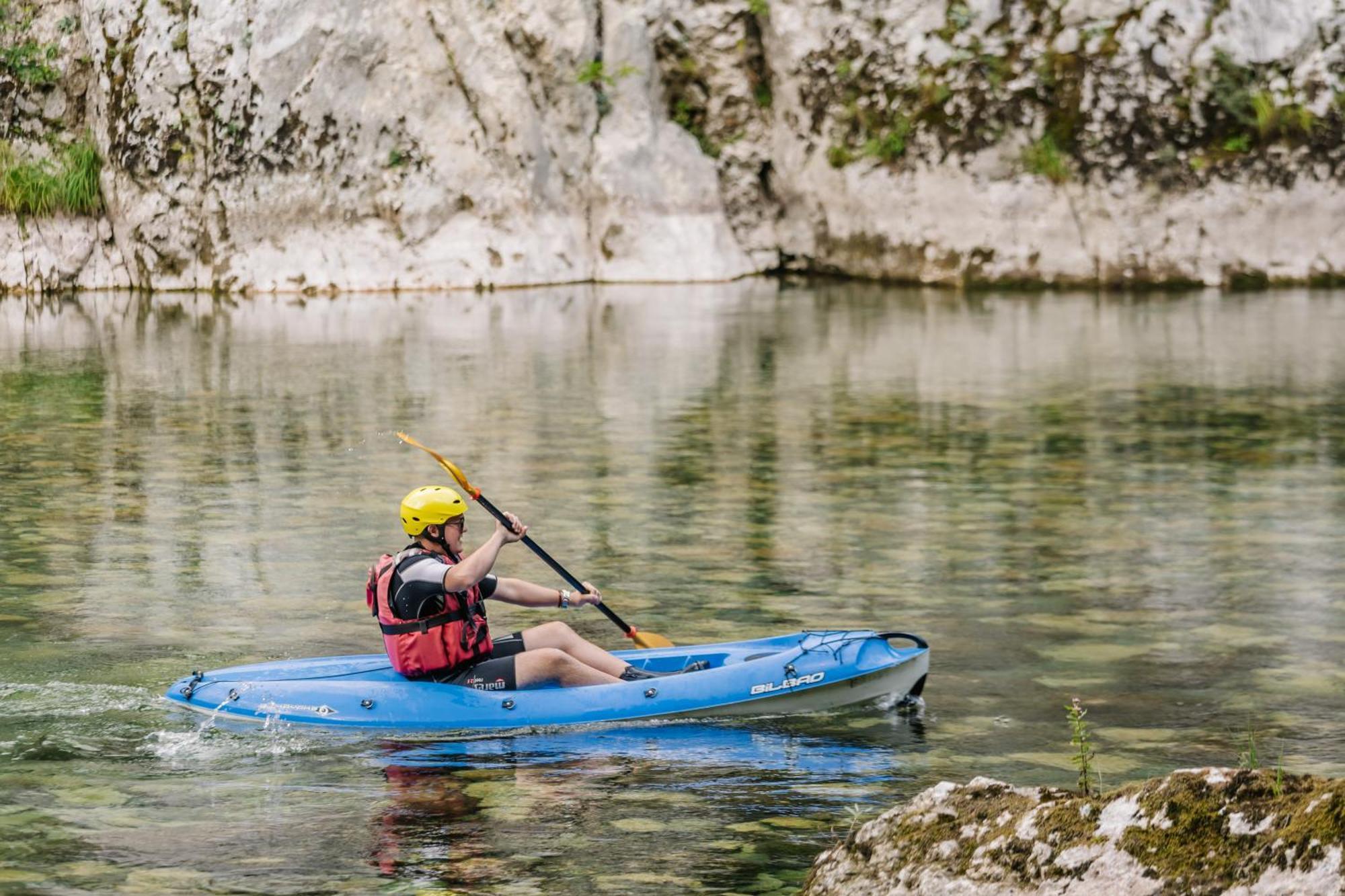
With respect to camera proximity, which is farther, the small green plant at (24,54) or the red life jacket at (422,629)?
the small green plant at (24,54)

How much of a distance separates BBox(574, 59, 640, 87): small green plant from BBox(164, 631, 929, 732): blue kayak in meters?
26.0

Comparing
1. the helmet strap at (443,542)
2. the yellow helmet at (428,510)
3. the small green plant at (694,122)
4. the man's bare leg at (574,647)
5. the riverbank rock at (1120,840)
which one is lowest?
the man's bare leg at (574,647)

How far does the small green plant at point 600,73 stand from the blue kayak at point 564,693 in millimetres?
26000

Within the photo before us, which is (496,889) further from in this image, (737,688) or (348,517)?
(348,517)

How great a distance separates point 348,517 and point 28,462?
11.4 feet

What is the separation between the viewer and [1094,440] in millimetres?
14453

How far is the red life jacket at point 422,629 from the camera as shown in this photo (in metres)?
7.40

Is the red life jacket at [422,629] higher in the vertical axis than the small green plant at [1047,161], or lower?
lower

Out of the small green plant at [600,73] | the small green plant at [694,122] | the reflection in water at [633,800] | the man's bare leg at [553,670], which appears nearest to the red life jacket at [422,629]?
the man's bare leg at [553,670]

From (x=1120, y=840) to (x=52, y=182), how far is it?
3012cm

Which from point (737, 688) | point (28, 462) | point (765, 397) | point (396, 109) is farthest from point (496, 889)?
point (396, 109)

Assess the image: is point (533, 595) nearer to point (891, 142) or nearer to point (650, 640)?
point (650, 640)

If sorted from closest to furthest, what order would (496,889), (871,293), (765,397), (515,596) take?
(496,889) < (515,596) < (765,397) < (871,293)

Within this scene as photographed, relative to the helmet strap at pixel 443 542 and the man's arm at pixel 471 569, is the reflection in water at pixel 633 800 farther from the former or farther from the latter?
the helmet strap at pixel 443 542
